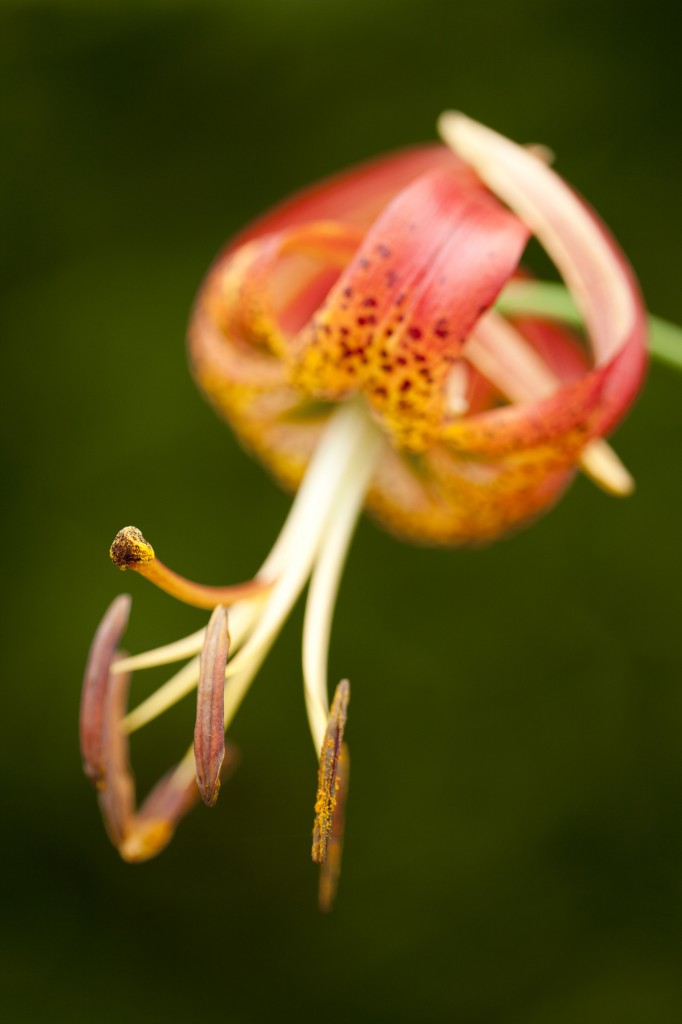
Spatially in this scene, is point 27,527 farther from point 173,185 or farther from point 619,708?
point 619,708

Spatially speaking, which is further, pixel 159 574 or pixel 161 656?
pixel 161 656

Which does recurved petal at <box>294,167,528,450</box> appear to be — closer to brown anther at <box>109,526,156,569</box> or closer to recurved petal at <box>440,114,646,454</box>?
recurved petal at <box>440,114,646,454</box>

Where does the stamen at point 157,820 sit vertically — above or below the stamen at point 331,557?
below

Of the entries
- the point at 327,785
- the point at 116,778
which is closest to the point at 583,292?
the point at 327,785

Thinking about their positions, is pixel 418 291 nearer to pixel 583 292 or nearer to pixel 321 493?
pixel 583 292

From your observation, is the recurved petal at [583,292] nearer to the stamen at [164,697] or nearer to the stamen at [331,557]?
the stamen at [331,557]

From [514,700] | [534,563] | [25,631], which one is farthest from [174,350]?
[514,700]

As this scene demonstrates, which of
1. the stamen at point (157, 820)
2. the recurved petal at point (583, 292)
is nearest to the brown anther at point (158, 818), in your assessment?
the stamen at point (157, 820)
